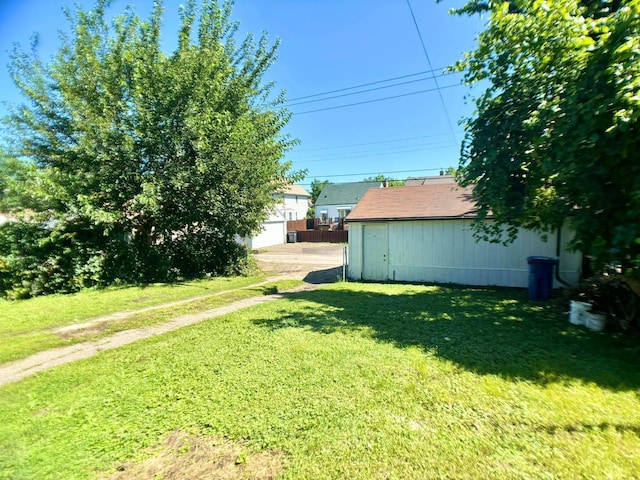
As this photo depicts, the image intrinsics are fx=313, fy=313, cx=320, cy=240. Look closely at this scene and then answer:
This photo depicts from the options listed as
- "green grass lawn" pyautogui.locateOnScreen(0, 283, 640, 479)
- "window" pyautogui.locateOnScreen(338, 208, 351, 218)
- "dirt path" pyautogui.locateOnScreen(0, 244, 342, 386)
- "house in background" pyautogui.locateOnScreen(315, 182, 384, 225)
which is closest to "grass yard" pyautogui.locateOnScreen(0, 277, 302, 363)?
"dirt path" pyautogui.locateOnScreen(0, 244, 342, 386)

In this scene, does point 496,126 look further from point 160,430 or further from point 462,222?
point 160,430

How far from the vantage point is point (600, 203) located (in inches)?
194

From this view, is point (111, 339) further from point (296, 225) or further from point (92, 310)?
point (296, 225)

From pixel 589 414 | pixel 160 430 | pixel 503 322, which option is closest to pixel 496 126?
pixel 503 322

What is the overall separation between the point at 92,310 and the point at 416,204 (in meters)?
10.9

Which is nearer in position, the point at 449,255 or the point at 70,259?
the point at 70,259

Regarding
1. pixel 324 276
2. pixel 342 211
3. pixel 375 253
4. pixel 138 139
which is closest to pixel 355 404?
pixel 375 253

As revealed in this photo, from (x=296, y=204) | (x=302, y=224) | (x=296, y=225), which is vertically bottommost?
(x=296, y=225)

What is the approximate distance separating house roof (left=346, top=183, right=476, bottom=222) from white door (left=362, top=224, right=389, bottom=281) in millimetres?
502

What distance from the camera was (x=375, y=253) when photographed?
40.5 feet

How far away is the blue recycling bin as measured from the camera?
8.26 meters

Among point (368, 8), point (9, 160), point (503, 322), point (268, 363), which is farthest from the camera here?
point (9, 160)

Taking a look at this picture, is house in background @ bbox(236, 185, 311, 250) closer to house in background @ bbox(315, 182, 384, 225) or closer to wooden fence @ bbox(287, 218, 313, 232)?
wooden fence @ bbox(287, 218, 313, 232)

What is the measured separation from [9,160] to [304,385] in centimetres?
1274
